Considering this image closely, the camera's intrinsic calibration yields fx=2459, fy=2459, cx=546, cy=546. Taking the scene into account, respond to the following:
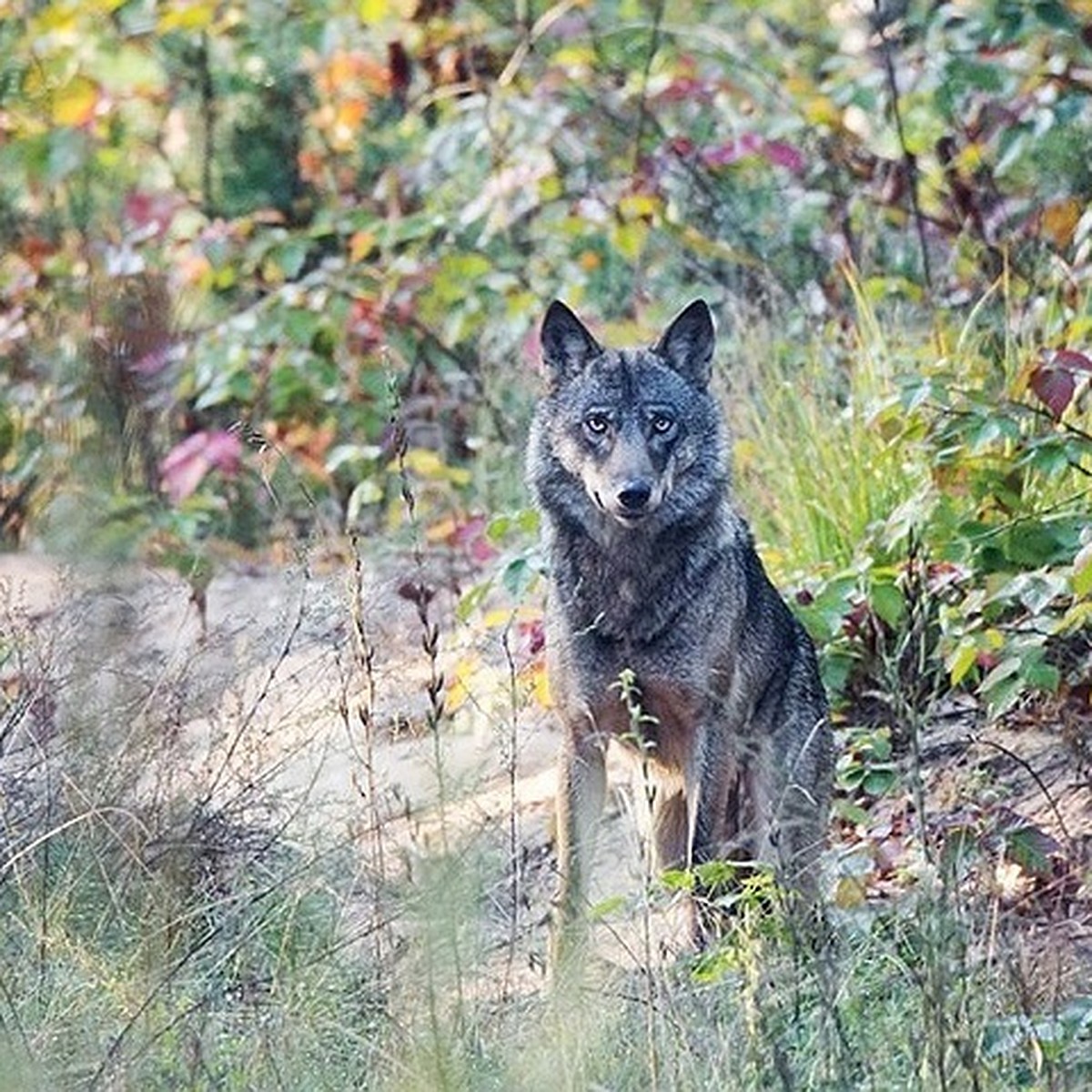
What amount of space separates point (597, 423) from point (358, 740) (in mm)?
1238

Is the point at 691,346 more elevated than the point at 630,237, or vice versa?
the point at 691,346

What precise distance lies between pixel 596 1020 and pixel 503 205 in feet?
19.3

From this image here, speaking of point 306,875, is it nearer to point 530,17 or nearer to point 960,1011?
point 960,1011

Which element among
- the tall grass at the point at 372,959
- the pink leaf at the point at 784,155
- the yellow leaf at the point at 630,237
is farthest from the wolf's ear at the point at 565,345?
the pink leaf at the point at 784,155

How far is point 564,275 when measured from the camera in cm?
1059

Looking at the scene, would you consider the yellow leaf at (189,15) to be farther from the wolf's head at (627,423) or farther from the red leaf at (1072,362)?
the red leaf at (1072,362)

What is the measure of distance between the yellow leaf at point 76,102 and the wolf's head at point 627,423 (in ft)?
17.5

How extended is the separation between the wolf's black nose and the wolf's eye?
Result: 0.24 m

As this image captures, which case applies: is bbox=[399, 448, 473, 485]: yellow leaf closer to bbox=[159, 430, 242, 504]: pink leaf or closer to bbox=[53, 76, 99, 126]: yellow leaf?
bbox=[159, 430, 242, 504]: pink leaf

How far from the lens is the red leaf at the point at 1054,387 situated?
5.86 m

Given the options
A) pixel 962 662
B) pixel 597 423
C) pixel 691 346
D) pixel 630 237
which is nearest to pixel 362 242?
pixel 630 237

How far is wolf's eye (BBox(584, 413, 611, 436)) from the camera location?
20.6ft

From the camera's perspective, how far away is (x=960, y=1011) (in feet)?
12.6

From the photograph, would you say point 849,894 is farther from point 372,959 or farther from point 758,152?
point 758,152
